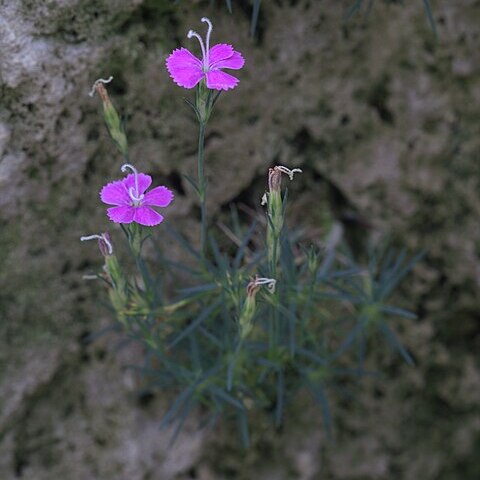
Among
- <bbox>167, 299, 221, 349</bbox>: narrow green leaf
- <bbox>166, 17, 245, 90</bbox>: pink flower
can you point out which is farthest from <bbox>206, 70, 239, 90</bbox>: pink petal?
<bbox>167, 299, 221, 349</bbox>: narrow green leaf

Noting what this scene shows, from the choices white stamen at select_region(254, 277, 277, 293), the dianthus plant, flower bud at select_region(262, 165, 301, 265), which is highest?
flower bud at select_region(262, 165, 301, 265)

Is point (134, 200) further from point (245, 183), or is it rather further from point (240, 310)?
point (245, 183)

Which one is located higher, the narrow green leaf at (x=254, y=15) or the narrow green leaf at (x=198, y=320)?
the narrow green leaf at (x=254, y=15)

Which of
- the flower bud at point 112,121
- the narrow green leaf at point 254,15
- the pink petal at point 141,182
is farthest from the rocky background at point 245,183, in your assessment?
the pink petal at point 141,182

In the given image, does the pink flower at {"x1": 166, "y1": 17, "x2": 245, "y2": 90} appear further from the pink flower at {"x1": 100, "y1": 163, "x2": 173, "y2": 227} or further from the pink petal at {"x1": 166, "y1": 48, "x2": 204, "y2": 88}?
the pink flower at {"x1": 100, "y1": 163, "x2": 173, "y2": 227}

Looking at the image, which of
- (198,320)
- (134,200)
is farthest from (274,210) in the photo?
(198,320)

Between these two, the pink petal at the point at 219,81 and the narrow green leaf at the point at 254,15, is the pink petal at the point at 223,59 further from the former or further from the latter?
the narrow green leaf at the point at 254,15
